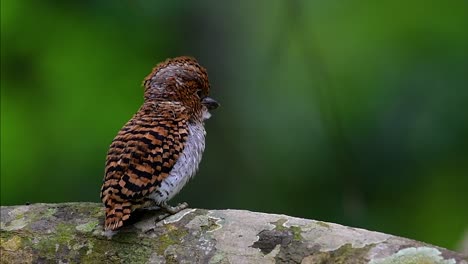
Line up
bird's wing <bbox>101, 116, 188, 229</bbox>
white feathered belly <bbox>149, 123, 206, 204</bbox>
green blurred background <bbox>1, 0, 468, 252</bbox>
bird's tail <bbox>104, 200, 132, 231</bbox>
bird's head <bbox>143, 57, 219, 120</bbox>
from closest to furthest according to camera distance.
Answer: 1. bird's tail <bbox>104, 200, 132, 231</bbox>
2. bird's wing <bbox>101, 116, 188, 229</bbox>
3. white feathered belly <bbox>149, 123, 206, 204</bbox>
4. bird's head <bbox>143, 57, 219, 120</bbox>
5. green blurred background <bbox>1, 0, 468, 252</bbox>

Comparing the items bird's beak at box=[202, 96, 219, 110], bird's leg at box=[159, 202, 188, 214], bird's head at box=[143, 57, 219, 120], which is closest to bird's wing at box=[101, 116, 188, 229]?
bird's leg at box=[159, 202, 188, 214]

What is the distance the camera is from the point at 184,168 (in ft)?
13.3

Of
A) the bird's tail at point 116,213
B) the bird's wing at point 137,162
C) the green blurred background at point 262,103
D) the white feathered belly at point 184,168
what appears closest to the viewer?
the bird's tail at point 116,213

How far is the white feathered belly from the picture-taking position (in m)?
3.90

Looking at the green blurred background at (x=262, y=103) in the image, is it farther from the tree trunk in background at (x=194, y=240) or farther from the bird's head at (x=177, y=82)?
the tree trunk in background at (x=194, y=240)

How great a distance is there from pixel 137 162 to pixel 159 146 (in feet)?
0.45

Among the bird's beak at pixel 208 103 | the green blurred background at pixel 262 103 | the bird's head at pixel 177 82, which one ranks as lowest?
the green blurred background at pixel 262 103

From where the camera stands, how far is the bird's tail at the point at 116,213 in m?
3.59

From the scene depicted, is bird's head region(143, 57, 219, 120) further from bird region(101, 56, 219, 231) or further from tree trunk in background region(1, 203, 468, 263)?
tree trunk in background region(1, 203, 468, 263)

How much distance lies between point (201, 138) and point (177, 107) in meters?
0.18

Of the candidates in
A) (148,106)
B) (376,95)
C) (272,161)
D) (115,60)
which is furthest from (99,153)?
(148,106)

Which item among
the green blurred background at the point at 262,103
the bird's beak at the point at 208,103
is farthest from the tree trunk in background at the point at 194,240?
the green blurred background at the point at 262,103

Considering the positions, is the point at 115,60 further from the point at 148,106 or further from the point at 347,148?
the point at 148,106

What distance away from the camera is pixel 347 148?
561 centimetres
